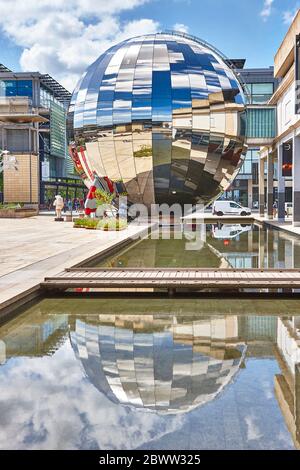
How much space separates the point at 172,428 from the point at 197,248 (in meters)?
13.5

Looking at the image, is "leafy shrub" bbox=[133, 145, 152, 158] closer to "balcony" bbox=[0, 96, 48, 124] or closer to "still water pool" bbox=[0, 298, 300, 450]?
"still water pool" bbox=[0, 298, 300, 450]

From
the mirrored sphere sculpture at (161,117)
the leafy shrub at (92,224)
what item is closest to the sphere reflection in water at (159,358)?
the mirrored sphere sculpture at (161,117)

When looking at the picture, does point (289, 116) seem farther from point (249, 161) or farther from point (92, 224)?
point (249, 161)

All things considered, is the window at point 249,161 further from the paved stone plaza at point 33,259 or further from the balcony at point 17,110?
the paved stone plaza at point 33,259

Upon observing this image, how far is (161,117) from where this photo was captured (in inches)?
878

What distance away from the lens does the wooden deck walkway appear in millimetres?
9227

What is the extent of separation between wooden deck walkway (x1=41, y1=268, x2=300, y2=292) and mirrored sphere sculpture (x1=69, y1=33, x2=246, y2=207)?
1326 centimetres

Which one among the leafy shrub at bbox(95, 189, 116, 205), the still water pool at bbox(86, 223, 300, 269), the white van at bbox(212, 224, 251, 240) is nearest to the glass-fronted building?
the white van at bbox(212, 224, 251, 240)

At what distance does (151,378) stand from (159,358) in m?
0.63

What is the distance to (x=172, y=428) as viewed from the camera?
405 centimetres

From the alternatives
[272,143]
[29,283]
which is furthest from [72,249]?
[272,143]

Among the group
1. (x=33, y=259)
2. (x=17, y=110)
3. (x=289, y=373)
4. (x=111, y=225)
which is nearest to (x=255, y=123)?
(x=111, y=225)

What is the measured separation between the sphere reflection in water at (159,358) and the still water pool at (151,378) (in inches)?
0.5
